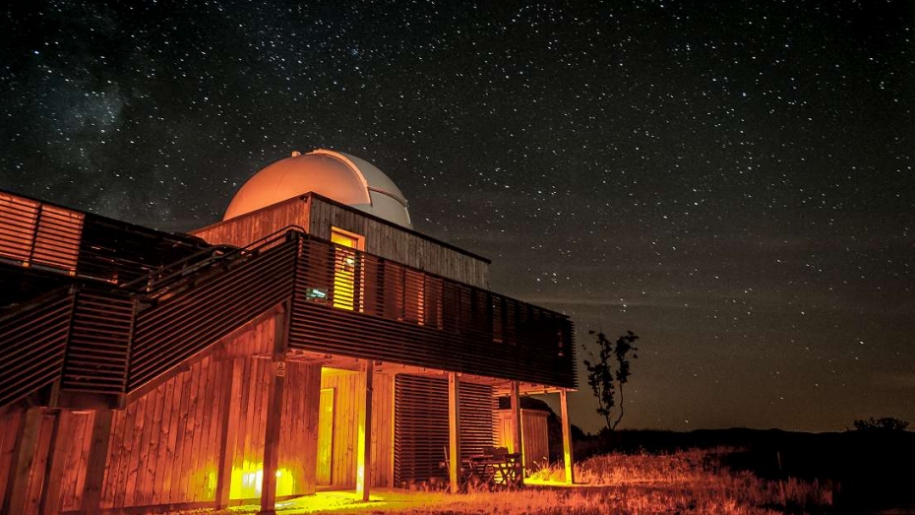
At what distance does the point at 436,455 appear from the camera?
1731 cm

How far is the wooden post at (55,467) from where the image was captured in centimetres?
A: 848

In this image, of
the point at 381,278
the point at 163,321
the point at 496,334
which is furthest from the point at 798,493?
the point at 163,321

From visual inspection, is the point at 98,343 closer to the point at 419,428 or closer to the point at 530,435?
the point at 419,428

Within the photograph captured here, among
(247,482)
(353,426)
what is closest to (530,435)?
(353,426)

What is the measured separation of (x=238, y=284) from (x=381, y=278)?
3.83 meters

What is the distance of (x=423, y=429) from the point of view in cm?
1716

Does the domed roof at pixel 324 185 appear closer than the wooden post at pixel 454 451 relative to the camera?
No

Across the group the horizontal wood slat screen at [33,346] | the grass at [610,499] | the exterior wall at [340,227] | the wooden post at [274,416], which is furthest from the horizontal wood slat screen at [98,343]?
the exterior wall at [340,227]

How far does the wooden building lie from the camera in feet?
28.1

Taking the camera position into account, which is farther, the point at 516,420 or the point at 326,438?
the point at 516,420

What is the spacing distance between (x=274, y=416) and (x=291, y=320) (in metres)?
1.78

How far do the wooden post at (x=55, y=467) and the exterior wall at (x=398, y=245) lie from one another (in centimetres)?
686

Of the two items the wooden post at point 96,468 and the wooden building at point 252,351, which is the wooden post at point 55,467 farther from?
the wooden post at point 96,468

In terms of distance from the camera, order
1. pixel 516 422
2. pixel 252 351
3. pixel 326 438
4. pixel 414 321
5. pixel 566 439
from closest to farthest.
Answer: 1. pixel 252 351
2. pixel 414 321
3. pixel 326 438
4. pixel 516 422
5. pixel 566 439
